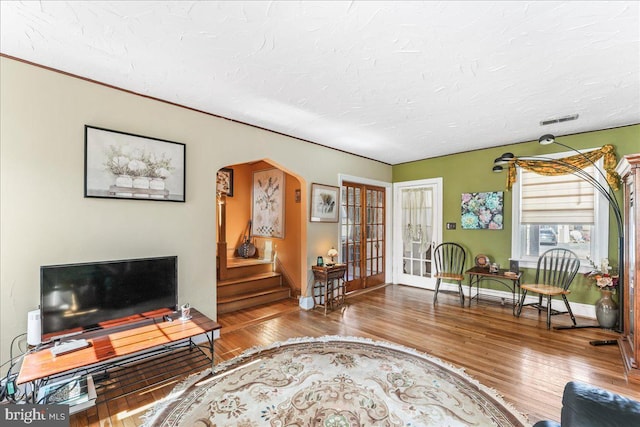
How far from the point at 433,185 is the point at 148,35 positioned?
4.86 metres

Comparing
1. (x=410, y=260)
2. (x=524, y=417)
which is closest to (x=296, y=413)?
(x=524, y=417)

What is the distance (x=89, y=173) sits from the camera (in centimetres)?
241

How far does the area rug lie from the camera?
1.88 m

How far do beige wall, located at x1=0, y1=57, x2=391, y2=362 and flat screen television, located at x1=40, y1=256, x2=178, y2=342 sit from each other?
0.23 m

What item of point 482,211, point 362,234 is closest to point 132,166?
point 362,234

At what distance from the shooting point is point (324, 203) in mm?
4512

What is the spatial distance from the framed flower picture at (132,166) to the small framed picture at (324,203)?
1.96 meters

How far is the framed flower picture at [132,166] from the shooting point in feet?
7.98

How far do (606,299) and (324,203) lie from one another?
374 cm

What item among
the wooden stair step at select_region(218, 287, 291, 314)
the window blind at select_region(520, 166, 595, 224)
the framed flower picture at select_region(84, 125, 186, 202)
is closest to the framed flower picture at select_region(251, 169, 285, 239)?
the wooden stair step at select_region(218, 287, 291, 314)

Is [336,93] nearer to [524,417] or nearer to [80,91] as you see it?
[80,91]

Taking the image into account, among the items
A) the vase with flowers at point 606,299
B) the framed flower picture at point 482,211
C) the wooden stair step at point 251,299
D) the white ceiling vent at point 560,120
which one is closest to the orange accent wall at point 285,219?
the wooden stair step at point 251,299

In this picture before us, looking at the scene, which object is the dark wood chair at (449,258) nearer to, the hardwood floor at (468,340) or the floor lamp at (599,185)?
the hardwood floor at (468,340)

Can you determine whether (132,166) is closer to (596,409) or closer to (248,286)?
(248,286)
